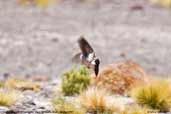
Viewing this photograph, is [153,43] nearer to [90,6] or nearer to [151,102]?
[90,6]

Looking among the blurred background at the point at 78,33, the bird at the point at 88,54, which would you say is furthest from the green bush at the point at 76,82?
the blurred background at the point at 78,33

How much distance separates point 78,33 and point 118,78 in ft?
51.4

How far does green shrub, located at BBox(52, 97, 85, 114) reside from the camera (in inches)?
381

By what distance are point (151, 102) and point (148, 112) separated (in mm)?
686

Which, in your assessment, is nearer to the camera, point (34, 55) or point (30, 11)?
point (34, 55)

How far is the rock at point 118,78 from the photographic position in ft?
40.2

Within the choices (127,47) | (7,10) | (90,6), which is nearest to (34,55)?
(127,47)

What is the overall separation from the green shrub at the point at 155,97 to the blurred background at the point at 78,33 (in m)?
10.8

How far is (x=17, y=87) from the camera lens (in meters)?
12.6

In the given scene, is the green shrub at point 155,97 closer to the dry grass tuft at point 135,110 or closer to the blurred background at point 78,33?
the dry grass tuft at point 135,110

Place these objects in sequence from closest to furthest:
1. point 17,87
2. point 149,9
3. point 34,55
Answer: point 17,87 → point 34,55 → point 149,9

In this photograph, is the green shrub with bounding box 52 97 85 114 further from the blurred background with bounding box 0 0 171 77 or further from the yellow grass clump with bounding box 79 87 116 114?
the blurred background with bounding box 0 0 171 77

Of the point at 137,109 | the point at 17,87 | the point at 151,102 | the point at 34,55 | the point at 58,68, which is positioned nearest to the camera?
the point at 137,109

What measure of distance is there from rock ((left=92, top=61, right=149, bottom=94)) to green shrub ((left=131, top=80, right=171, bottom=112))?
3.98ft
